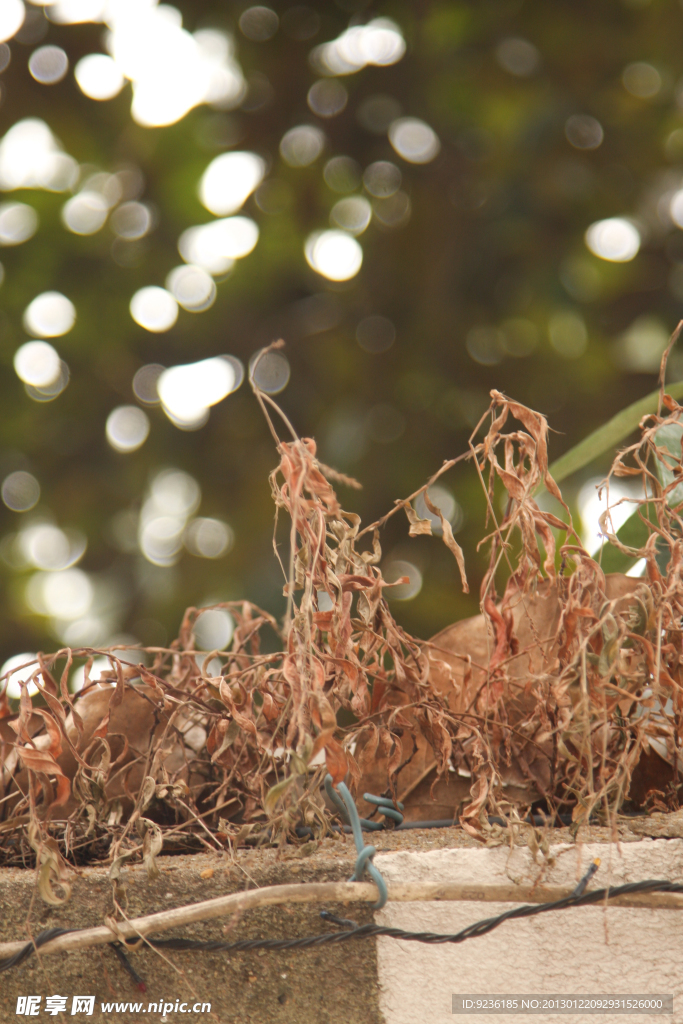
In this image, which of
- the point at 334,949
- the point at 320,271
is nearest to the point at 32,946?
the point at 334,949

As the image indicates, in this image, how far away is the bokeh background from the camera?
1415mm

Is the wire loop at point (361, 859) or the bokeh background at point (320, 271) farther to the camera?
the bokeh background at point (320, 271)

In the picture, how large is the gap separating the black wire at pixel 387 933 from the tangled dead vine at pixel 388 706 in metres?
0.03

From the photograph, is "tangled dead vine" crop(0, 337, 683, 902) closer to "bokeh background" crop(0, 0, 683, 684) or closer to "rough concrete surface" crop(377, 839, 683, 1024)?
"rough concrete surface" crop(377, 839, 683, 1024)

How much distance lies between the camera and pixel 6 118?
1.45 metres

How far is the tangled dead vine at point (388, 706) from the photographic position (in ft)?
1.02

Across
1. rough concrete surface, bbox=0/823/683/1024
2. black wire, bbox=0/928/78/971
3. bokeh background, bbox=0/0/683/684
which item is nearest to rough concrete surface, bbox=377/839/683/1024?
rough concrete surface, bbox=0/823/683/1024

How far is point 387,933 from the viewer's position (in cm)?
31

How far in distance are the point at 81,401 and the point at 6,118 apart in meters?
0.53

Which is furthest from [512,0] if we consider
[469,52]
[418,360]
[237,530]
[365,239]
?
[237,530]

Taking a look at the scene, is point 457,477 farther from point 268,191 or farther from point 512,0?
point 512,0

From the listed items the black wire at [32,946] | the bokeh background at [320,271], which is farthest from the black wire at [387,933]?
the bokeh background at [320,271]

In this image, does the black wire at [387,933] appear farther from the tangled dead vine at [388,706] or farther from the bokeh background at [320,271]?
the bokeh background at [320,271]

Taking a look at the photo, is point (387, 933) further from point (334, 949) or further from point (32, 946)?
point (32, 946)
